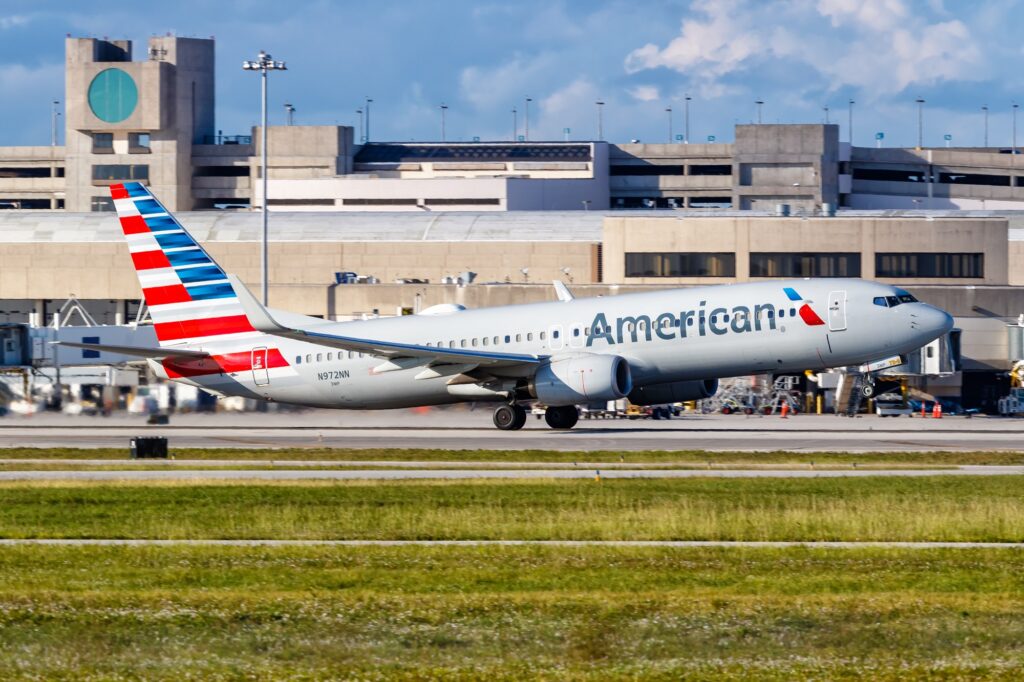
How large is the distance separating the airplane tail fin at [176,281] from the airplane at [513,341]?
0.05 meters

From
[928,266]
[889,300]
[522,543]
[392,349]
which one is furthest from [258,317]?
[928,266]

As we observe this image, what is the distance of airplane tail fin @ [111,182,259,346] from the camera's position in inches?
2067

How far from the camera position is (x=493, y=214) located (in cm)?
10350

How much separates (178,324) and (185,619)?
36.2 meters

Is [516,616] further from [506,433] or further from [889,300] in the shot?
[506,433]

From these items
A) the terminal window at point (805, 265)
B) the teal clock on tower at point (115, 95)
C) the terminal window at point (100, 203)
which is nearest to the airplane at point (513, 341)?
the terminal window at point (805, 265)

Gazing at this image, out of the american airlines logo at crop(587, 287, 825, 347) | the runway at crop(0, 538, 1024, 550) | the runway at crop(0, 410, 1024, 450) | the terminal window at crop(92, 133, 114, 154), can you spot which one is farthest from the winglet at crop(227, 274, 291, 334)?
the terminal window at crop(92, 133, 114, 154)

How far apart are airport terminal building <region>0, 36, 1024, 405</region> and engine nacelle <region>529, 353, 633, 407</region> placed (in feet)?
108

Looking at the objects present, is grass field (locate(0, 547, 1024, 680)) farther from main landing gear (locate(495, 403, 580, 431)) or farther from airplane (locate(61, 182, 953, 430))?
main landing gear (locate(495, 403, 580, 431))

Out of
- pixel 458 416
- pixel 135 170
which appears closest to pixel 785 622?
pixel 458 416

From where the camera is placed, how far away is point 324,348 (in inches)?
2058

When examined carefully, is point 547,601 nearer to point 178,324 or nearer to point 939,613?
point 939,613

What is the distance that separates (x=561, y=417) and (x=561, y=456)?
36.1ft

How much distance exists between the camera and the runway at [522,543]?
76.9ft
